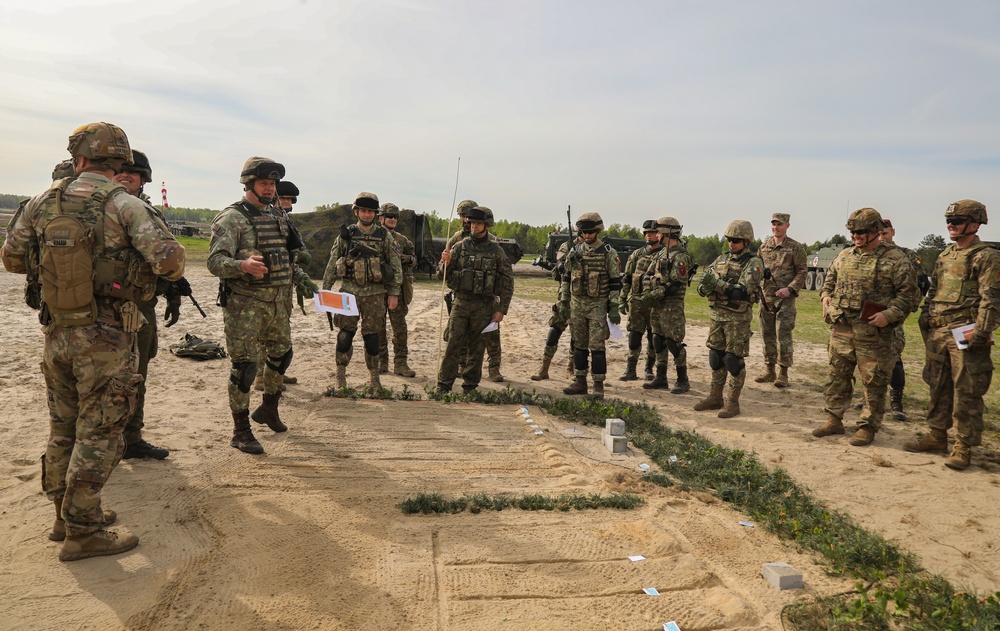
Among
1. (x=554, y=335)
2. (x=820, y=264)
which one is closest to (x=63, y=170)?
(x=554, y=335)

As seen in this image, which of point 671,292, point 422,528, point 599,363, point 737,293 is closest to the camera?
point 422,528

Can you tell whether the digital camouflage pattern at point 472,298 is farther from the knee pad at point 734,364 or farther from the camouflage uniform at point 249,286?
the knee pad at point 734,364

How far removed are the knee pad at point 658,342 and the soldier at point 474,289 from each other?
7.96ft

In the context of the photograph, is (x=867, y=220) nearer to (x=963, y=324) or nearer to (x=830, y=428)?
(x=963, y=324)

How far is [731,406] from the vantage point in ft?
23.5

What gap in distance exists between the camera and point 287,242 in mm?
5426

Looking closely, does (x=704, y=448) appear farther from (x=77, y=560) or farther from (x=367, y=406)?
(x=77, y=560)

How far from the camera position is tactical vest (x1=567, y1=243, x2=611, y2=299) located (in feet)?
24.4

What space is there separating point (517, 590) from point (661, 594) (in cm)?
78

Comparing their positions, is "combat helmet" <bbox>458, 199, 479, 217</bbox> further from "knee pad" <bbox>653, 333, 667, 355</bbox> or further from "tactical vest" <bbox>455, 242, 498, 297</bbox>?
"knee pad" <bbox>653, 333, 667, 355</bbox>

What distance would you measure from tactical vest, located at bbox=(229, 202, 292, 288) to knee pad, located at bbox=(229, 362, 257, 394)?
0.67 meters

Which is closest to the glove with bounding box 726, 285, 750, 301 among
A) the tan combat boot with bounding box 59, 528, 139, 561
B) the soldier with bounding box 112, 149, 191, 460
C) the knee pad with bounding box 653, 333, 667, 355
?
the knee pad with bounding box 653, 333, 667, 355

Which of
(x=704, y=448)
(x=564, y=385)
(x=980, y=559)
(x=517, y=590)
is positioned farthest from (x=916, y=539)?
(x=564, y=385)

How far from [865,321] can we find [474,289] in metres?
4.10
